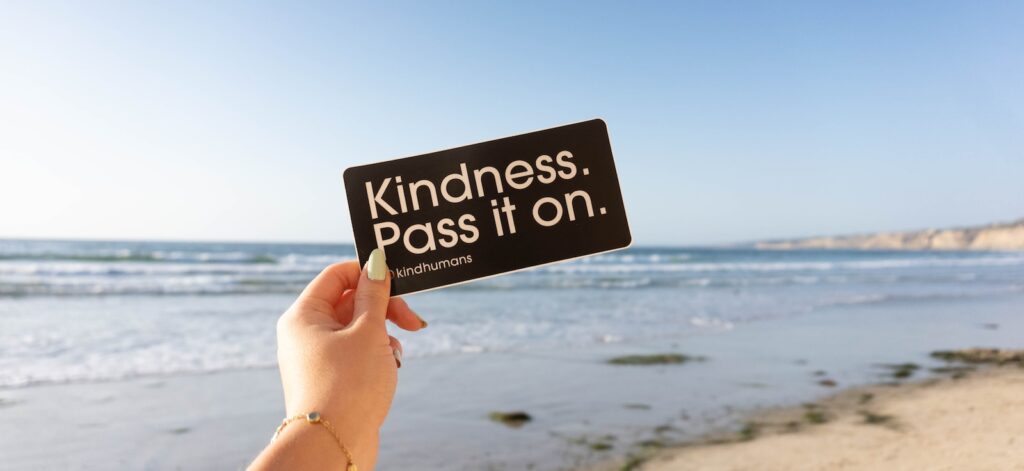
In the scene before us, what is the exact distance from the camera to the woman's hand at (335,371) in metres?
1.06

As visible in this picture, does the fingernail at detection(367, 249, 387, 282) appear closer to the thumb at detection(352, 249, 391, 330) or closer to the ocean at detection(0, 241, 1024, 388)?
the thumb at detection(352, 249, 391, 330)

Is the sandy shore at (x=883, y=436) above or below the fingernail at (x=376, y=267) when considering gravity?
below

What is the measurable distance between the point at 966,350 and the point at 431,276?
8.56m

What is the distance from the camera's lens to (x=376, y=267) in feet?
4.28

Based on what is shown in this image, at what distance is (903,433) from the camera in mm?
4207

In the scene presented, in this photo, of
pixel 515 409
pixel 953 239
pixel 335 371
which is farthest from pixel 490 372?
pixel 953 239

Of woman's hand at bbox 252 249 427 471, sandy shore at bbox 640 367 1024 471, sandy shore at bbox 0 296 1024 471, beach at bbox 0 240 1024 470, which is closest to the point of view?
woman's hand at bbox 252 249 427 471

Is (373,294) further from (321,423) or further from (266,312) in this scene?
(266,312)

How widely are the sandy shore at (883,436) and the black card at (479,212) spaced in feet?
8.97

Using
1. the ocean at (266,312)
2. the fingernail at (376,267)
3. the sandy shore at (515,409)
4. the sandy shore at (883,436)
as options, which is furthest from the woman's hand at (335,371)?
the ocean at (266,312)

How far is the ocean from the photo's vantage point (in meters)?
6.89

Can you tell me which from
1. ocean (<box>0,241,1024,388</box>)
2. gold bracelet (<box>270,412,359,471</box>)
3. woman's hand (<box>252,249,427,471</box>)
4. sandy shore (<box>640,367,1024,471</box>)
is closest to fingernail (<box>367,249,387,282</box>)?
woman's hand (<box>252,249,427,471</box>)

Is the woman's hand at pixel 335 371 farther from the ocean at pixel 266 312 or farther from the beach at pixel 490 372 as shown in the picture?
the ocean at pixel 266 312

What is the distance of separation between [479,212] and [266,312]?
10411 mm
